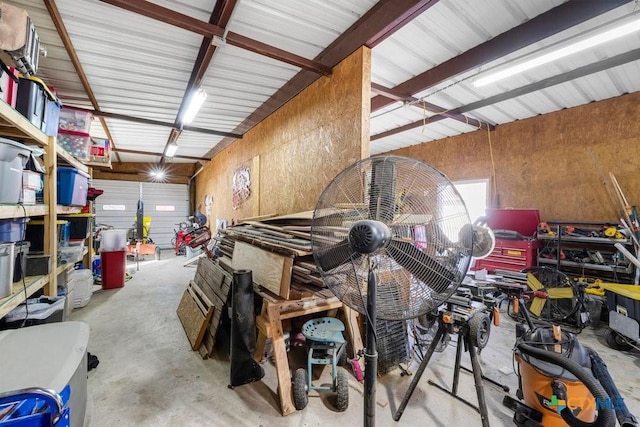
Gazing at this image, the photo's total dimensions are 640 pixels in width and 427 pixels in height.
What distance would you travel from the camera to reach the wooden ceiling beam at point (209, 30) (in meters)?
2.14

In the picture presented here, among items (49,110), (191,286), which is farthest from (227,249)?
(49,110)

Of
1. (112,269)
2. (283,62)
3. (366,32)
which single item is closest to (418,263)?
(366,32)

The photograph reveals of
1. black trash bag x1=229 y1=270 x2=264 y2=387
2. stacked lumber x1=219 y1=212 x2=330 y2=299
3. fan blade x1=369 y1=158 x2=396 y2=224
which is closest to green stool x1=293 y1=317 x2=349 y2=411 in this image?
stacked lumber x1=219 y1=212 x2=330 y2=299

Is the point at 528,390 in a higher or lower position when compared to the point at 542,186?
lower

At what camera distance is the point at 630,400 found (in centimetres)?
189

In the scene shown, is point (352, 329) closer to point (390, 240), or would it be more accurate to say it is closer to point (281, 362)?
point (281, 362)

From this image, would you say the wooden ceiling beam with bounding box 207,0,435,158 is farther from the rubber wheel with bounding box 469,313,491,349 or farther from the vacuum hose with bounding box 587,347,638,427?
the vacuum hose with bounding box 587,347,638,427

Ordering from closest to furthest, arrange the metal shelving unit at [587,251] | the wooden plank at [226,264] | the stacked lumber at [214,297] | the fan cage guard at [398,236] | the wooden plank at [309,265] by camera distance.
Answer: the fan cage guard at [398,236]
the wooden plank at [309,265]
the stacked lumber at [214,297]
the wooden plank at [226,264]
the metal shelving unit at [587,251]

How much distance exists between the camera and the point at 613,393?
1.45 metres

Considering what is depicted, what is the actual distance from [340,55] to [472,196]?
4313 millimetres

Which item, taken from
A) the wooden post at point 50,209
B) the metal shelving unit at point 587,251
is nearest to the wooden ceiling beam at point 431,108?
the metal shelving unit at point 587,251

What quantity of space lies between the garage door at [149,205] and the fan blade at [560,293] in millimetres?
11252

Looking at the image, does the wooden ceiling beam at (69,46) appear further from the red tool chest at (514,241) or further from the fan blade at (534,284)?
the red tool chest at (514,241)

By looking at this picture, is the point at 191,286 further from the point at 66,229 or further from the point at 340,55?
the point at 340,55
